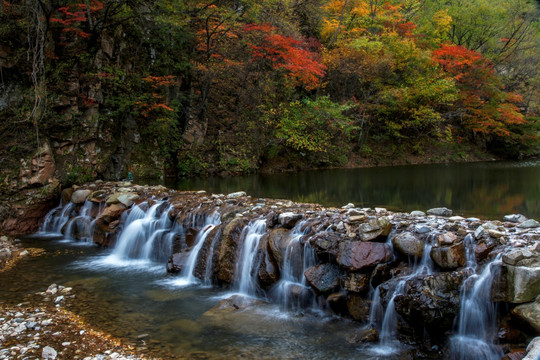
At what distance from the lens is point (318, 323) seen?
5004 mm

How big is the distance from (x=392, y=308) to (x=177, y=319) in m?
2.97

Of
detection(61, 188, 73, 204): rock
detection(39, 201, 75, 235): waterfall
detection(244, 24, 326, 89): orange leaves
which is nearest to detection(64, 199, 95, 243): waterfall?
detection(39, 201, 75, 235): waterfall

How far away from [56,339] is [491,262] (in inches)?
213

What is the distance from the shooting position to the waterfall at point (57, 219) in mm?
10250

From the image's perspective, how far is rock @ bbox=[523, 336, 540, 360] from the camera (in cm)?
323

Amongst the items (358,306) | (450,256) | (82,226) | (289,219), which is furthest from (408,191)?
(82,226)

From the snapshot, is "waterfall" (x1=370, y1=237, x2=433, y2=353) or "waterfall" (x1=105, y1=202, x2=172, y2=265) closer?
"waterfall" (x1=370, y1=237, x2=433, y2=353)

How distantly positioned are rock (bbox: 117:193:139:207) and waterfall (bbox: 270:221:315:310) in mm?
5223

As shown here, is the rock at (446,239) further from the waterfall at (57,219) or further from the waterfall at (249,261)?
the waterfall at (57,219)

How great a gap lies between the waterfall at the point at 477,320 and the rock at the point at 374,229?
129 centimetres

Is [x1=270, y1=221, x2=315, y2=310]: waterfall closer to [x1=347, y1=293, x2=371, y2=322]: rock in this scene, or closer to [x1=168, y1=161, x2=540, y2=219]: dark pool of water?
[x1=347, y1=293, x2=371, y2=322]: rock

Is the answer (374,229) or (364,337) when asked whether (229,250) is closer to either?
(374,229)

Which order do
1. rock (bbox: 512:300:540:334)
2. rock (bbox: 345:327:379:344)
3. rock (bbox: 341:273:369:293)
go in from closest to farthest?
1. rock (bbox: 512:300:540:334)
2. rock (bbox: 345:327:379:344)
3. rock (bbox: 341:273:369:293)

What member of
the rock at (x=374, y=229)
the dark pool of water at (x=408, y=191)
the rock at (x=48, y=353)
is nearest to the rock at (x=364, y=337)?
the rock at (x=374, y=229)
